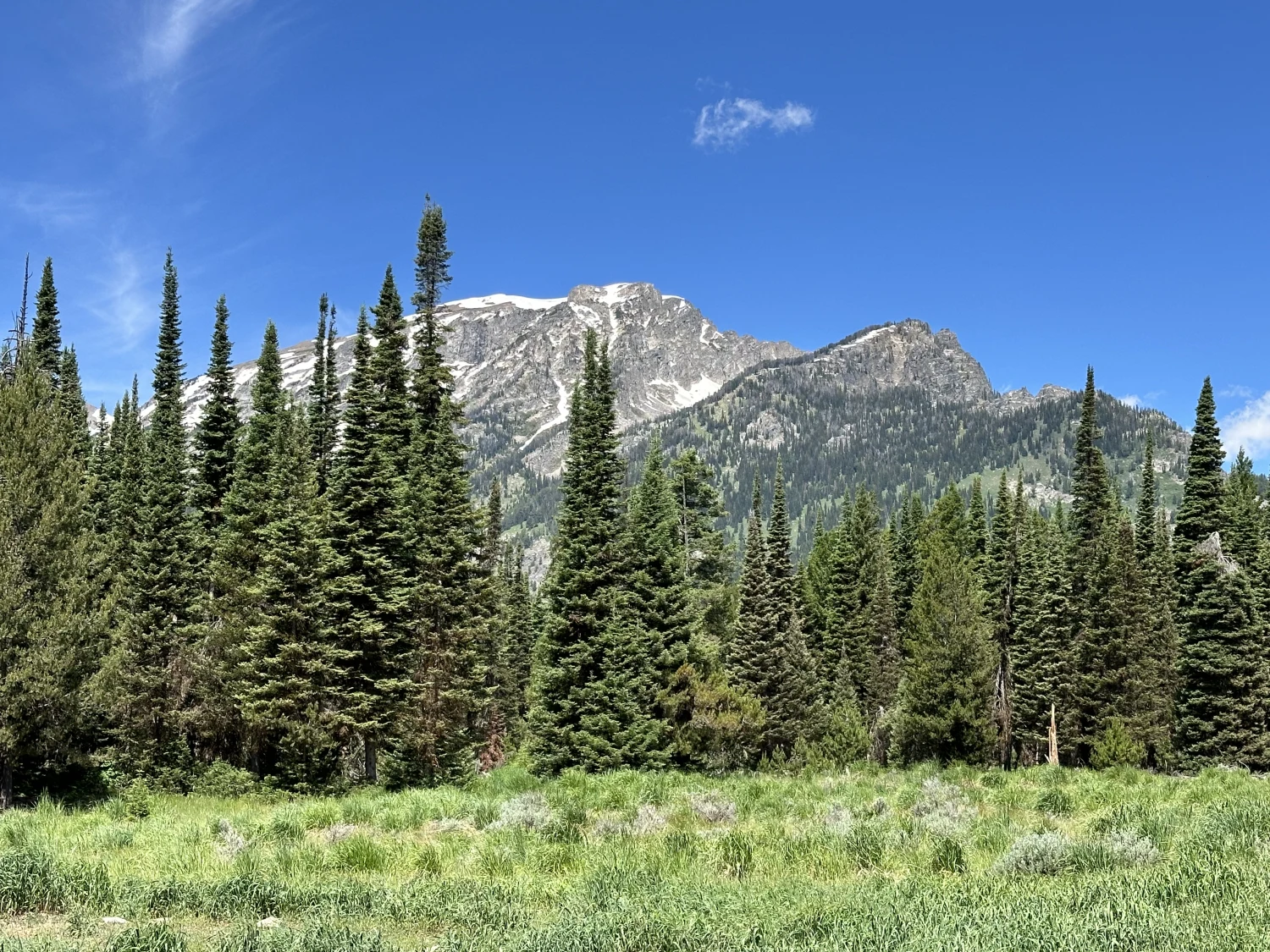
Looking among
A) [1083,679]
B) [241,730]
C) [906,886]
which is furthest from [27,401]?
[1083,679]

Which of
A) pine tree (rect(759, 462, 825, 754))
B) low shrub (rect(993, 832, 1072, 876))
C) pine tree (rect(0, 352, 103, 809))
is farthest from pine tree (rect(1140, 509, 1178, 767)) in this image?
pine tree (rect(0, 352, 103, 809))

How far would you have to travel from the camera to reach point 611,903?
739cm

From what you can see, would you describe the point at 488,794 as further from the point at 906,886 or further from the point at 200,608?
the point at 200,608

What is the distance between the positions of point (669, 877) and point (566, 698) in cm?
2862

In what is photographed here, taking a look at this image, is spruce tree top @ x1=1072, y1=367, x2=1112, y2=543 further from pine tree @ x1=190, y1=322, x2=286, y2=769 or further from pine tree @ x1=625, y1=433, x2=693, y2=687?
pine tree @ x1=190, y1=322, x2=286, y2=769

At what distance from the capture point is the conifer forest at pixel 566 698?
7.59 m

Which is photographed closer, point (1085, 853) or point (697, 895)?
point (697, 895)

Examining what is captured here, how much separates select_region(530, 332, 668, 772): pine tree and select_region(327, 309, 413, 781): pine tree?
7271mm

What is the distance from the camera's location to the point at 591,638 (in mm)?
36688

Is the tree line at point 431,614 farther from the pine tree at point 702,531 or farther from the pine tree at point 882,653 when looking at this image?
the pine tree at point 882,653

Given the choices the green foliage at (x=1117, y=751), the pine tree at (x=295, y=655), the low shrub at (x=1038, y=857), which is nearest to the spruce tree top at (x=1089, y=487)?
the green foliage at (x=1117, y=751)

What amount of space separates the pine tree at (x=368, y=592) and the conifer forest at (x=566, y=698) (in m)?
0.21

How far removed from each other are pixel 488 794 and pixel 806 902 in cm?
1236

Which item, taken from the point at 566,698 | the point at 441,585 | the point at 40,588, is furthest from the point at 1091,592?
the point at 40,588
